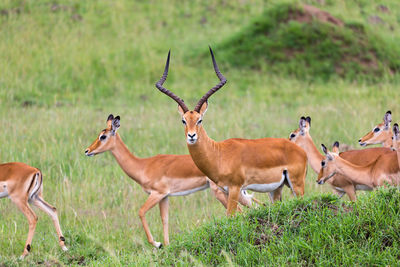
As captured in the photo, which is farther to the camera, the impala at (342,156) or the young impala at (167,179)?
the impala at (342,156)

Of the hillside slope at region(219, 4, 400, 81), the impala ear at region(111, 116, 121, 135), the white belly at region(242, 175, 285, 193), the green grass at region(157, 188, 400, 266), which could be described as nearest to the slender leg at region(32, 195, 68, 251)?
the impala ear at region(111, 116, 121, 135)

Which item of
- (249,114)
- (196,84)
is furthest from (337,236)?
(196,84)

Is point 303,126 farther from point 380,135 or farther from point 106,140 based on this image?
point 106,140

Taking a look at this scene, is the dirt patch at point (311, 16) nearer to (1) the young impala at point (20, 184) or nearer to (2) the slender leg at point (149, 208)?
(2) the slender leg at point (149, 208)

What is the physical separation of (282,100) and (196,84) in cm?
258

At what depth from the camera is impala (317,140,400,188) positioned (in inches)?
258

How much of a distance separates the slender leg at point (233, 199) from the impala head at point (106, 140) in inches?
72.1

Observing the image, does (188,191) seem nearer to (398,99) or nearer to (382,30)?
(398,99)

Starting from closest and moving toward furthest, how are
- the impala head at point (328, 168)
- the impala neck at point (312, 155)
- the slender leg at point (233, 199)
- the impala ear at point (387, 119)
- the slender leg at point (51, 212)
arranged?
the slender leg at point (233, 199)
the slender leg at point (51, 212)
the impala head at point (328, 168)
the impala ear at point (387, 119)
the impala neck at point (312, 155)

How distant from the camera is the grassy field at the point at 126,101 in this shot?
715 cm

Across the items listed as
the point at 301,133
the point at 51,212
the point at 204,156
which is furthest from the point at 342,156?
the point at 51,212

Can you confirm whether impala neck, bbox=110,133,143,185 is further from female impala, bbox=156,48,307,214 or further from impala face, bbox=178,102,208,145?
impala face, bbox=178,102,208,145

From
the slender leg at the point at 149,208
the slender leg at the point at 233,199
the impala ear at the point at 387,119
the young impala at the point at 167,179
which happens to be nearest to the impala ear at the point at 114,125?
the young impala at the point at 167,179

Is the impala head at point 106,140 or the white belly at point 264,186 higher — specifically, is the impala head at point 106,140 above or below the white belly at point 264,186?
above
